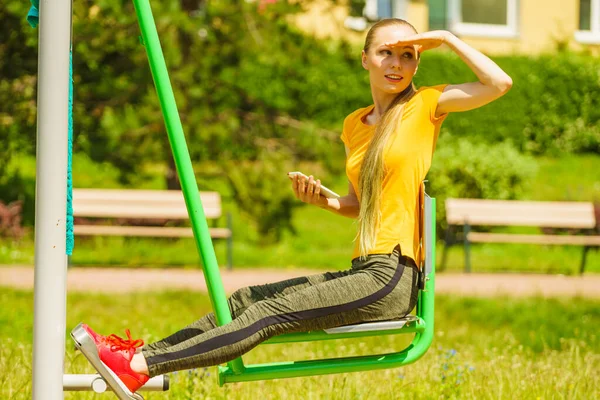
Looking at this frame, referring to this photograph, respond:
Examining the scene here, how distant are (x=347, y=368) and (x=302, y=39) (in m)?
7.47

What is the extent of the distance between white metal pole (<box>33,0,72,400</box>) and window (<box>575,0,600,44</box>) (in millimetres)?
16417

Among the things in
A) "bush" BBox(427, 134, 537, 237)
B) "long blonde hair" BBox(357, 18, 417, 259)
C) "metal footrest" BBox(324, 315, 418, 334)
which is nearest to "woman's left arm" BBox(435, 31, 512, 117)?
"long blonde hair" BBox(357, 18, 417, 259)

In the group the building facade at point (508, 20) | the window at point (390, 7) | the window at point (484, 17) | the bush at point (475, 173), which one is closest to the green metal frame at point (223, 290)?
the bush at point (475, 173)

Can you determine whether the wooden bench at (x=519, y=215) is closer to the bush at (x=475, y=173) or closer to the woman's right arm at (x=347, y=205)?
the bush at (x=475, y=173)

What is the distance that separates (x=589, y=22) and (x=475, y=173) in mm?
8419

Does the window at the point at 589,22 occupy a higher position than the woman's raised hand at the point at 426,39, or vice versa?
the window at the point at 589,22

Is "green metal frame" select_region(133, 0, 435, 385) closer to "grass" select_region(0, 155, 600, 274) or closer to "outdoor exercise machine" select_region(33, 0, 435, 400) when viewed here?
"outdoor exercise machine" select_region(33, 0, 435, 400)

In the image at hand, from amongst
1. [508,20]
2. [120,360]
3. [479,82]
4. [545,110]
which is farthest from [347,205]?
[508,20]

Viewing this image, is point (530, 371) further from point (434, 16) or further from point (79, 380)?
point (434, 16)

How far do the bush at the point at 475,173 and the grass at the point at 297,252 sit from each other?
1.88 ft

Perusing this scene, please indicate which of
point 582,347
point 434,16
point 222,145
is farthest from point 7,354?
point 434,16

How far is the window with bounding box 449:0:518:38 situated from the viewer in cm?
1712

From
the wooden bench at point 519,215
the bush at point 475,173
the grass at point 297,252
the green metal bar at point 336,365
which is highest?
the bush at point 475,173

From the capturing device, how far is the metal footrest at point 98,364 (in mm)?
2748
